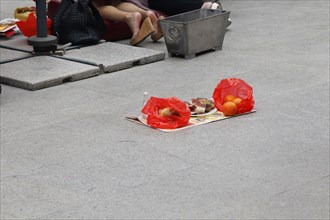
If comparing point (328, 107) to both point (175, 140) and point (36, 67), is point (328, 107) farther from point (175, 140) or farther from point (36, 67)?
point (36, 67)

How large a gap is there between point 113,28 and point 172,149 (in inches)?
147

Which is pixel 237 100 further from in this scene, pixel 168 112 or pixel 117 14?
pixel 117 14

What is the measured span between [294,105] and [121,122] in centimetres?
148

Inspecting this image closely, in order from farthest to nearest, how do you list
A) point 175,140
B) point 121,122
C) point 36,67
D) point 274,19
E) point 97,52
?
point 274,19 → point 97,52 → point 36,67 → point 121,122 → point 175,140

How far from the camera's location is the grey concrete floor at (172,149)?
205 inches

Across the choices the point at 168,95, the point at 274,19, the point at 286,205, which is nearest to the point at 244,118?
the point at 168,95

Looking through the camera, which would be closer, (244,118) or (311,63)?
(244,118)

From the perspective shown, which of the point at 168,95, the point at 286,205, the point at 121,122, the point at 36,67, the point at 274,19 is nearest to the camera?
the point at 286,205

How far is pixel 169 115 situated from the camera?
679 centimetres

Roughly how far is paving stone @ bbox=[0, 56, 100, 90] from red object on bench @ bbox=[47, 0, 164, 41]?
3.81 feet

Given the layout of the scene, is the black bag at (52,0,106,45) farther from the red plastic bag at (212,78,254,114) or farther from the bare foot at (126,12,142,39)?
the red plastic bag at (212,78,254,114)

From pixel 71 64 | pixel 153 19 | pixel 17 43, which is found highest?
pixel 153 19

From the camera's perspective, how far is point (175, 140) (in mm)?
6465

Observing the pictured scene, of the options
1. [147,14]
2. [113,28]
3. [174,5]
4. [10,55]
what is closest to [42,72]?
[10,55]
